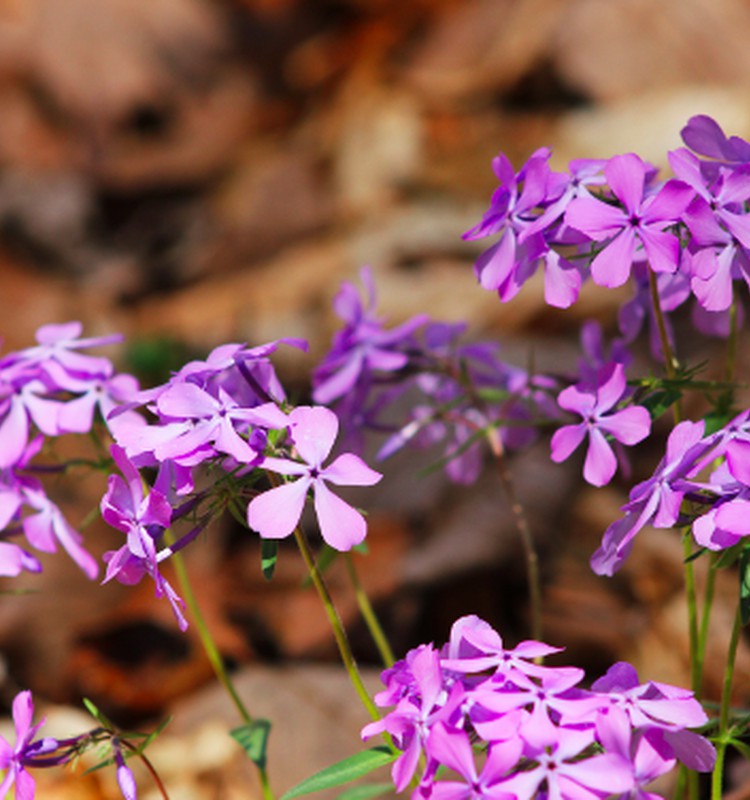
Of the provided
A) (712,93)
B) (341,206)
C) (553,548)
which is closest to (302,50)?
(341,206)

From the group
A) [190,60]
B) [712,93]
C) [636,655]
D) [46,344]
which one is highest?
[46,344]

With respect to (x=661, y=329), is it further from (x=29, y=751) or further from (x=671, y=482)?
(x=29, y=751)

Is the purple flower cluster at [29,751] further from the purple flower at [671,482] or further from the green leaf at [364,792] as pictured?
the purple flower at [671,482]

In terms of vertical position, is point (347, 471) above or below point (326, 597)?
above

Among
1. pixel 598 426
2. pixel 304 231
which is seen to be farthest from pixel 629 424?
pixel 304 231

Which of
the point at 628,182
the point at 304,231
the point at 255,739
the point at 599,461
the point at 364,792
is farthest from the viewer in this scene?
the point at 304,231

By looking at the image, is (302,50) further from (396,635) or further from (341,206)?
(396,635)

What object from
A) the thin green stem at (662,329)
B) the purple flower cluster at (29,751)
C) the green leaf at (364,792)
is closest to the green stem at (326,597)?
the green leaf at (364,792)
